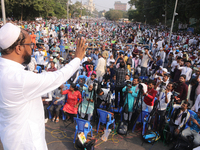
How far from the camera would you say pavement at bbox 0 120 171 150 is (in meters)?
3.66

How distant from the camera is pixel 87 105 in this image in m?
4.50

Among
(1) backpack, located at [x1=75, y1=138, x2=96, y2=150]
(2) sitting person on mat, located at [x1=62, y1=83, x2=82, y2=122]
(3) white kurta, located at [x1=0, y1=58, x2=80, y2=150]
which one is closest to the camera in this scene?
(3) white kurta, located at [x1=0, y1=58, x2=80, y2=150]

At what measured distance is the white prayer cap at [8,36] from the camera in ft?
2.97

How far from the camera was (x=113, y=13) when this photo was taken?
11162 cm

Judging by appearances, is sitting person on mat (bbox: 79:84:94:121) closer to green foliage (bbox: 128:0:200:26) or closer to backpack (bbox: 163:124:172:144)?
backpack (bbox: 163:124:172:144)

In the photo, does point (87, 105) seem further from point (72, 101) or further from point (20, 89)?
point (20, 89)

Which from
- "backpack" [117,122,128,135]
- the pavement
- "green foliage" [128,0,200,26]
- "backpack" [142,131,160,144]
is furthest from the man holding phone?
"green foliage" [128,0,200,26]

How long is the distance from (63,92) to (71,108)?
51 centimetres

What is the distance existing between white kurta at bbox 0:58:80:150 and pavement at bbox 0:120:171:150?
283 centimetres

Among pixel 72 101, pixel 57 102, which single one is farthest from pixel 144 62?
pixel 57 102

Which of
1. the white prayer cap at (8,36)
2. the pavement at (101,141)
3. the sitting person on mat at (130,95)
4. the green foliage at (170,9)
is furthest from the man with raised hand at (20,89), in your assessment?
the green foliage at (170,9)

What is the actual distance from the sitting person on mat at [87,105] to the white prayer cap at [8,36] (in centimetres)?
358

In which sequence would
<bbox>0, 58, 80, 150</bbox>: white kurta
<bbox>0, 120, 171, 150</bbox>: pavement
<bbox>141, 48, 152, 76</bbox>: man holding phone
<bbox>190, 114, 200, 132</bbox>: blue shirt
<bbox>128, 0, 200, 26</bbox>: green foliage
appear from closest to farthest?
<bbox>0, 58, 80, 150</bbox>: white kurta → <bbox>190, 114, 200, 132</bbox>: blue shirt → <bbox>0, 120, 171, 150</bbox>: pavement → <bbox>141, 48, 152, 76</bbox>: man holding phone → <bbox>128, 0, 200, 26</bbox>: green foliage

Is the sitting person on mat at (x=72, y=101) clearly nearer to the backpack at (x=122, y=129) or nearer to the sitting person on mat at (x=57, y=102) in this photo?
the sitting person on mat at (x=57, y=102)
